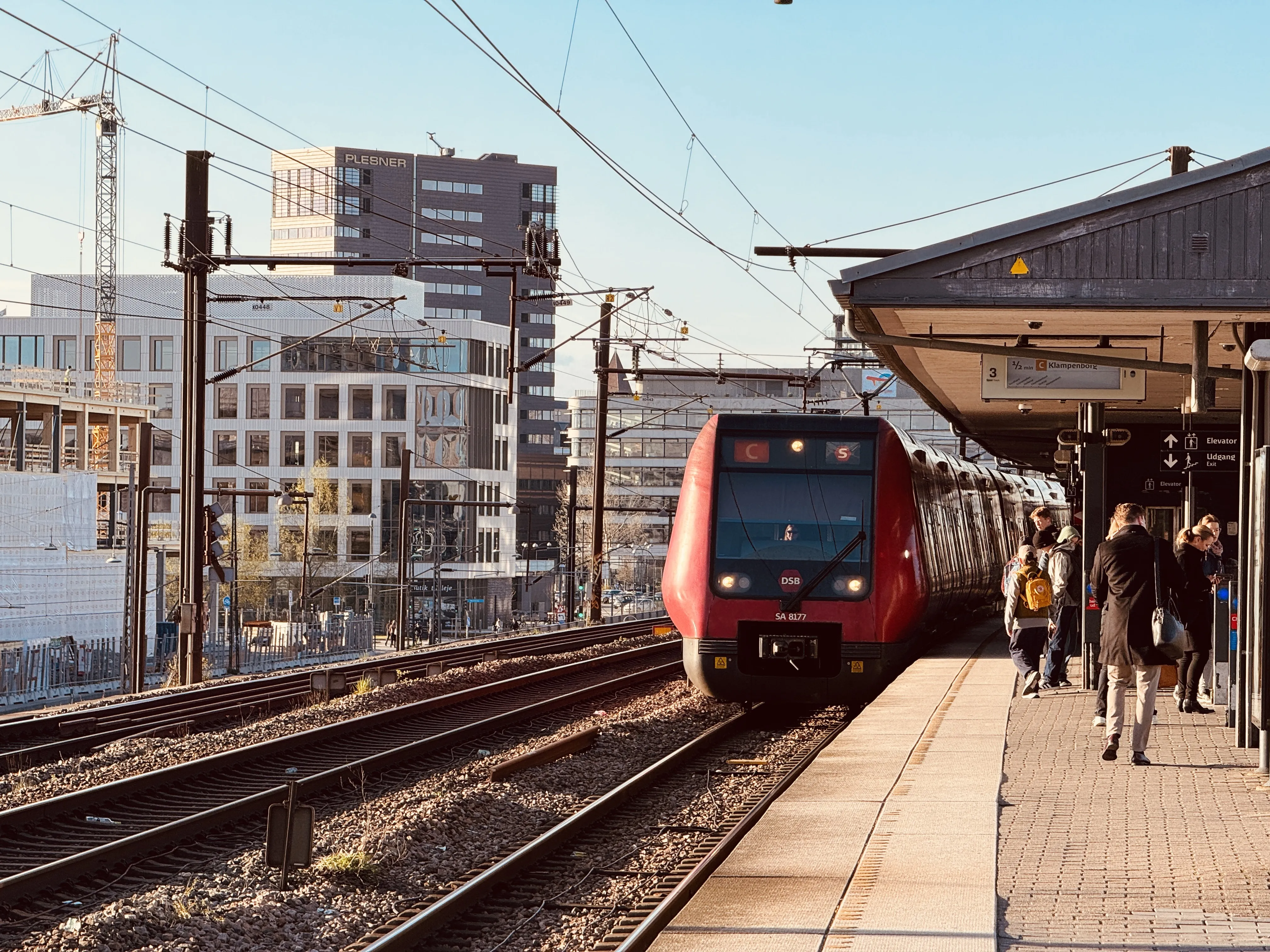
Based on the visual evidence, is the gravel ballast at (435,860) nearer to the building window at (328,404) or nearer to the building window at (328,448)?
the building window at (328,448)

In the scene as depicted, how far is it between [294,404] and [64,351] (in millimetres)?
13022

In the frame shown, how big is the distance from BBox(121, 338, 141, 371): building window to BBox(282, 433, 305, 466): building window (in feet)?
29.5

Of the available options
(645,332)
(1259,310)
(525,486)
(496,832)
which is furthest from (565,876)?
(525,486)

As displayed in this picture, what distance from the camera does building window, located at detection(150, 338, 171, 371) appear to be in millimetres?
85250

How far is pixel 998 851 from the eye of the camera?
291 inches

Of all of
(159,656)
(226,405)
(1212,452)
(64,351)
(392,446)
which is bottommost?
(159,656)

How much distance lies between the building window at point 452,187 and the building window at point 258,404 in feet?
Result: 132

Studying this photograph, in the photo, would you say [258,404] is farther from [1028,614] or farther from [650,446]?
[1028,614]

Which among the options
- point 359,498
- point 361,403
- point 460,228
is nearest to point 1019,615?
point 359,498

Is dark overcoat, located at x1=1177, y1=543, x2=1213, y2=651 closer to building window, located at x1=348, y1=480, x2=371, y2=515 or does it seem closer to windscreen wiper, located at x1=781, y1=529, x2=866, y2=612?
windscreen wiper, located at x1=781, y1=529, x2=866, y2=612

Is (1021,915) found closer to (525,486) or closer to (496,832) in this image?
(496,832)

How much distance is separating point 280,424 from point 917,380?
7201 centimetres

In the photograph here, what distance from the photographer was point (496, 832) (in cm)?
1109

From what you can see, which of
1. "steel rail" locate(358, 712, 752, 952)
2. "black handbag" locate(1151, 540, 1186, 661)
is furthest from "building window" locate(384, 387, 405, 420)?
"black handbag" locate(1151, 540, 1186, 661)
